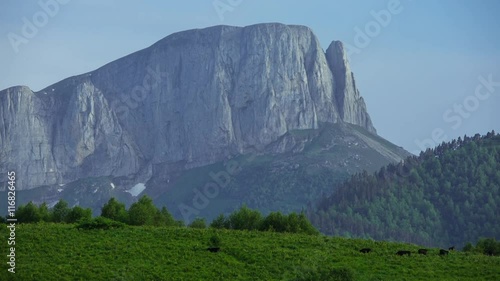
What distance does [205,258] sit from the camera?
75688 millimetres

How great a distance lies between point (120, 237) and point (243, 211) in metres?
34.8

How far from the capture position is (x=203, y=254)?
76875mm

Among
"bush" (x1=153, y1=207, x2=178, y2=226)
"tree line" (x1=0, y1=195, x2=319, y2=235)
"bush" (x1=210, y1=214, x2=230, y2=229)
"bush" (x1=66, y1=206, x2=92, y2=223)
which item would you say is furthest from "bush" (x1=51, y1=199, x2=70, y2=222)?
Answer: "bush" (x1=210, y1=214, x2=230, y2=229)

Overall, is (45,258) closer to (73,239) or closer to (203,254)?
(73,239)

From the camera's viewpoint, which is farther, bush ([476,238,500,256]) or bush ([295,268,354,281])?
bush ([476,238,500,256])

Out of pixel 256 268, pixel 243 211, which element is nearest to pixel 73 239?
pixel 256 268

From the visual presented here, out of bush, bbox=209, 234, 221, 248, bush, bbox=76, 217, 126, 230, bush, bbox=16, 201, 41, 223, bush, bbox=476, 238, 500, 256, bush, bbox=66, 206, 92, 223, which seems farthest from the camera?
bush, bbox=16, 201, 41, 223

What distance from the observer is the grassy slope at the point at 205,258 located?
70312 mm

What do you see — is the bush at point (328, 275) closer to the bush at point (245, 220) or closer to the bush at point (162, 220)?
the bush at point (245, 220)

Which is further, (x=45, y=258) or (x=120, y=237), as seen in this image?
(x=120, y=237)

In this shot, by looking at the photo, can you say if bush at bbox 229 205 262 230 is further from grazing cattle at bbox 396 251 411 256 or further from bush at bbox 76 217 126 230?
grazing cattle at bbox 396 251 411 256

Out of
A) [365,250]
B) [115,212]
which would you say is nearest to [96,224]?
[115,212]

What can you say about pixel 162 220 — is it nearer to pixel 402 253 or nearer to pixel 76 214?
pixel 76 214

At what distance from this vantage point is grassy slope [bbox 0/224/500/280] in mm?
70312
